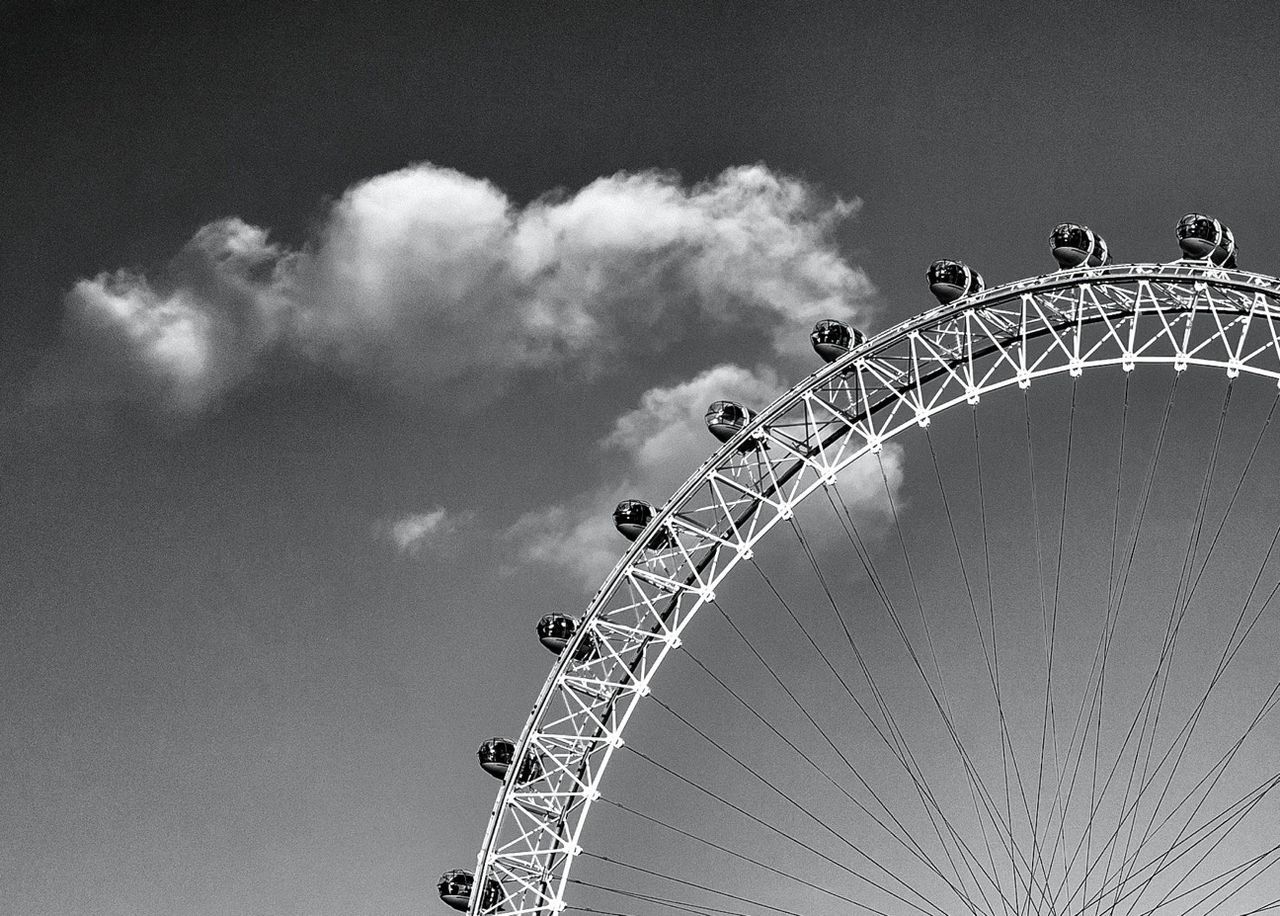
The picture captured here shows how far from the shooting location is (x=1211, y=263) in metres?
23.4

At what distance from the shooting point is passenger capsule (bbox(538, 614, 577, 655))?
28.5 metres

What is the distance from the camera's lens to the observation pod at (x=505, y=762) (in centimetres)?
2839

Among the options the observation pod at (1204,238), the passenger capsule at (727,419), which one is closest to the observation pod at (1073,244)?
the observation pod at (1204,238)

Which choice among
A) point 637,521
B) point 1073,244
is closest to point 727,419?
point 637,521

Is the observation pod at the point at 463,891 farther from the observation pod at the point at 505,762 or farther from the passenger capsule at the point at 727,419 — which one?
the passenger capsule at the point at 727,419

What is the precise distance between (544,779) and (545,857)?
125 centimetres

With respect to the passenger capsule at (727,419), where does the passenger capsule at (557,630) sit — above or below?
below

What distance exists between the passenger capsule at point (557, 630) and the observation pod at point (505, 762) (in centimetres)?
178

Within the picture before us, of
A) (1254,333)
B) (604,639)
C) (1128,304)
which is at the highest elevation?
(1254,333)

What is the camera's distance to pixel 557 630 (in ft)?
93.5

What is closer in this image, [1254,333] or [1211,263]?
[1211,263]

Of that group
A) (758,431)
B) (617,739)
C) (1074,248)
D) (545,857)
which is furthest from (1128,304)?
(545,857)

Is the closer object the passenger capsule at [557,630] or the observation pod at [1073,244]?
the observation pod at [1073,244]

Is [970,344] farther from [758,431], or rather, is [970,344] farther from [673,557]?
[673,557]
